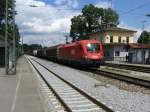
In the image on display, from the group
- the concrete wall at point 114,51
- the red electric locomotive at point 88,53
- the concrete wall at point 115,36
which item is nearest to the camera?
the red electric locomotive at point 88,53

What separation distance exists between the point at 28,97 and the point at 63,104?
207cm

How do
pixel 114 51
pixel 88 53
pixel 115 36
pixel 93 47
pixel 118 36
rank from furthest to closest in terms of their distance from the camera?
1. pixel 118 36
2. pixel 115 36
3. pixel 114 51
4. pixel 93 47
5. pixel 88 53

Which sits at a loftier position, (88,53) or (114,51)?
(88,53)

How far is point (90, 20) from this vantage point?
384 feet

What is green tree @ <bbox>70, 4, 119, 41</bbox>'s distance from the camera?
11625cm

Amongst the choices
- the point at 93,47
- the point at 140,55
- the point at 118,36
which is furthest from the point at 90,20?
the point at 93,47

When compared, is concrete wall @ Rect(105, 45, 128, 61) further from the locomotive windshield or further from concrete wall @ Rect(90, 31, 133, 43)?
the locomotive windshield

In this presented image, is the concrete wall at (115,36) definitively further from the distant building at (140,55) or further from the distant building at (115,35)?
the distant building at (140,55)

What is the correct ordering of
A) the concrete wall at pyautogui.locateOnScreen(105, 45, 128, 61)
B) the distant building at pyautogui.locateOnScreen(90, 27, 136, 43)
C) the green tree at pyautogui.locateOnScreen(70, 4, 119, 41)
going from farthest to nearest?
the green tree at pyautogui.locateOnScreen(70, 4, 119, 41), the distant building at pyautogui.locateOnScreen(90, 27, 136, 43), the concrete wall at pyautogui.locateOnScreen(105, 45, 128, 61)

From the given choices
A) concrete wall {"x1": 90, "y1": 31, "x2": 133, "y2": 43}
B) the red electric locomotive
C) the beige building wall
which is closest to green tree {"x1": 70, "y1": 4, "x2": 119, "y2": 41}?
concrete wall {"x1": 90, "y1": 31, "x2": 133, "y2": 43}

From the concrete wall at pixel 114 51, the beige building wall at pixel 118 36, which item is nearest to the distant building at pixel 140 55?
the concrete wall at pixel 114 51

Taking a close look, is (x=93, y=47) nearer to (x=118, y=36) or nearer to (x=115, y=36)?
A: (x=115, y=36)

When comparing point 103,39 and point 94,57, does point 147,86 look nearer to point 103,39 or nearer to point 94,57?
point 94,57

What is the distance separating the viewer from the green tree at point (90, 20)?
381 ft
